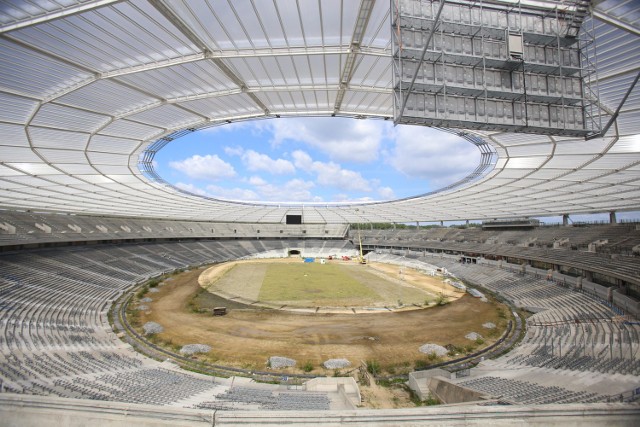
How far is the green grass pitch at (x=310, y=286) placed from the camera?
34.1 meters

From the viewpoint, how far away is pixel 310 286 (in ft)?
130

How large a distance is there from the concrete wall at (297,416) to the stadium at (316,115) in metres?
0.04

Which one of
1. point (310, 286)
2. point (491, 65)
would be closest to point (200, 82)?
point (491, 65)

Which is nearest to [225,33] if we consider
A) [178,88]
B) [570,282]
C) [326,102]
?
[178,88]

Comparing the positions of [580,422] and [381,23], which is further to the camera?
[381,23]

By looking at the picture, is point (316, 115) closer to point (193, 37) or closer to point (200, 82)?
point (200, 82)

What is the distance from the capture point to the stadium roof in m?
9.73

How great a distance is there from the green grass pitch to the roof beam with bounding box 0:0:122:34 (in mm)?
27258

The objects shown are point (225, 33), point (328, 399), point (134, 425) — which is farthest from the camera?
point (328, 399)

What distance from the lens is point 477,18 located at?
10.3 meters

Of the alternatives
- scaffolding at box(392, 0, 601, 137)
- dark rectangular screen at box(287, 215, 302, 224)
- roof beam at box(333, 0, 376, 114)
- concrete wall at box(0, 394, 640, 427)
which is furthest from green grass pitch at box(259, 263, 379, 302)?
concrete wall at box(0, 394, 640, 427)

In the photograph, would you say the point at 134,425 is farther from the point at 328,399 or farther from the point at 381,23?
the point at 381,23

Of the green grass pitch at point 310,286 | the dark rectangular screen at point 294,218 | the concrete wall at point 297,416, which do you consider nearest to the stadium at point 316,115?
the concrete wall at point 297,416

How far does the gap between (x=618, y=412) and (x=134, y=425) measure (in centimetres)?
868
